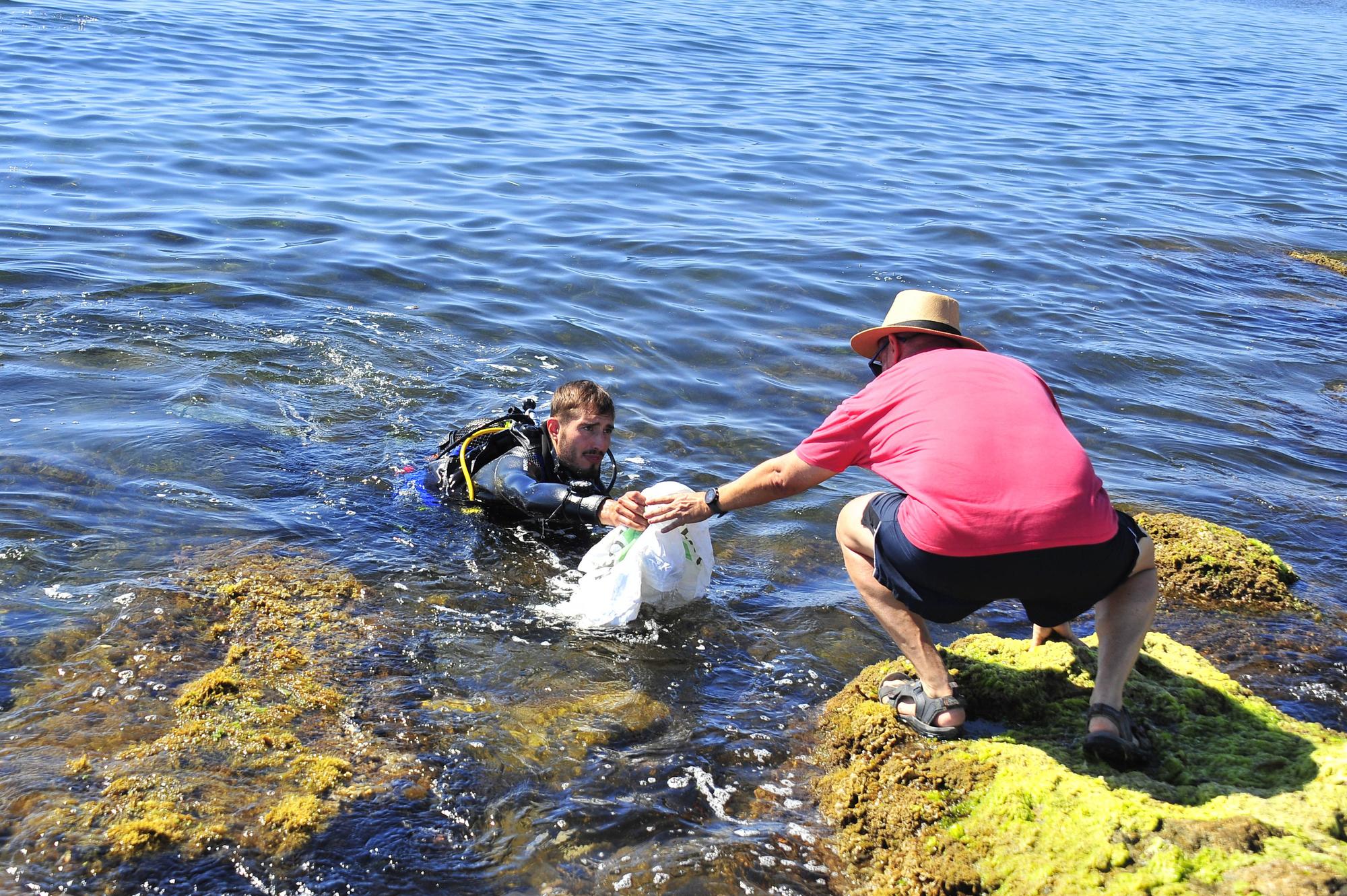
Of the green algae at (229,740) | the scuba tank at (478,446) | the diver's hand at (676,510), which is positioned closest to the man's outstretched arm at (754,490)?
the diver's hand at (676,510)

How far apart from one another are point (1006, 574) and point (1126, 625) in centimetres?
49

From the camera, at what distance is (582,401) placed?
19.3 ft

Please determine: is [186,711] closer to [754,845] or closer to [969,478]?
[754,845]

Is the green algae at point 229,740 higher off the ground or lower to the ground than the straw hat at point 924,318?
lower

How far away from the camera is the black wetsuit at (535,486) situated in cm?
561

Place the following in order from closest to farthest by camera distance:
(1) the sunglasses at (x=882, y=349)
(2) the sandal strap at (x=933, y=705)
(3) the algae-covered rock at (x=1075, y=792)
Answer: (3) the algae-covered rock at (x=1075, y=792), (2) the sandal strap at (x=933, y=705), (1) the sunglasses at (x=882, y=349)

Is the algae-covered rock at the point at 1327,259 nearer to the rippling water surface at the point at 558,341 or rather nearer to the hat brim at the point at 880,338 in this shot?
the rippling water surface at the point at 558,341

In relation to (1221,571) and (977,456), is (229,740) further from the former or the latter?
(1221,571)

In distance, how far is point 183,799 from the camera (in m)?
3.77

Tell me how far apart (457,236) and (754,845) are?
8.59 meters

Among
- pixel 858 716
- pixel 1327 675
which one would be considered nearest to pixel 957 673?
pixel 858 716

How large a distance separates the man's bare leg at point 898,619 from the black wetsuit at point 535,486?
5.10ft

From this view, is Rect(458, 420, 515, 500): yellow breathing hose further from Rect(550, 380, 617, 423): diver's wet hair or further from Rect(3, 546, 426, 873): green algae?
Rect(3, 546, 426, 873): green algae

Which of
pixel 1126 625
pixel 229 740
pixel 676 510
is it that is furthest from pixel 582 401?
pixel 1126 625
